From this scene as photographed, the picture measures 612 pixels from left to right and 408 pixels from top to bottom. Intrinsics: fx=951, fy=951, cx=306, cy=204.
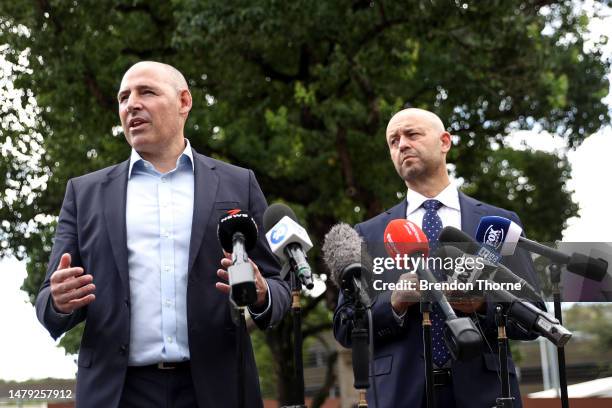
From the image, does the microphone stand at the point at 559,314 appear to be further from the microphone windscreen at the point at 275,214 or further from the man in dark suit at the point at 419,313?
the microphone windscreen at the point at 275,214

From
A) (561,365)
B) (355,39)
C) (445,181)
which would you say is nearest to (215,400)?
(561,365)

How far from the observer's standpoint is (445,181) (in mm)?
5742

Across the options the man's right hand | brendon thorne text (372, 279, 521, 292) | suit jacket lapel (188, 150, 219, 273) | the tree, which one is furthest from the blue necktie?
the tree

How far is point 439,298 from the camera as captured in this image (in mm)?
4129

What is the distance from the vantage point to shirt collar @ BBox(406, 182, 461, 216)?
18.4 feet

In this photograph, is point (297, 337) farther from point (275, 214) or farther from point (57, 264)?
point (57, 264)

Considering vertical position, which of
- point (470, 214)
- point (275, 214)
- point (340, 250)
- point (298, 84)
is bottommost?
point (340, 250)

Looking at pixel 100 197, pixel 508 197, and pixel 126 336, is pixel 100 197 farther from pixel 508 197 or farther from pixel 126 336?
pixel 508 197

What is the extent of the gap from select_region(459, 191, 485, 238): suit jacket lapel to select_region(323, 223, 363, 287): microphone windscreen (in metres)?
1.18

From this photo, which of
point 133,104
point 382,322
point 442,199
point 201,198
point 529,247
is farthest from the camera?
point 442,199

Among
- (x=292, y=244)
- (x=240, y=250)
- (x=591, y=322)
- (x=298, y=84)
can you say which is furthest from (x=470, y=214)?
(x=298, y=84)

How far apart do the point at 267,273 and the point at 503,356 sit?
3.97ft

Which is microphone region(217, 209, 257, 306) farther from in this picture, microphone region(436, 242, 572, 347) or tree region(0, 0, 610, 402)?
tree region(0, 0, 610, 402)

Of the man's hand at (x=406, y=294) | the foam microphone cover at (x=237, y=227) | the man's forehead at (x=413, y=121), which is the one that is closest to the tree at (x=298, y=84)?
the man's forehead at (x=413, y=121)
